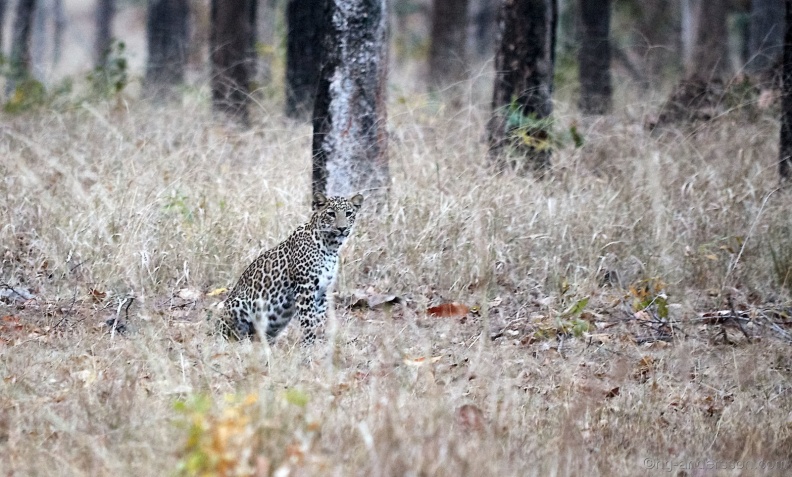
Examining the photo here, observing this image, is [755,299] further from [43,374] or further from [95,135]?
[95,135]

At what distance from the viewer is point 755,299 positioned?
26.1ft

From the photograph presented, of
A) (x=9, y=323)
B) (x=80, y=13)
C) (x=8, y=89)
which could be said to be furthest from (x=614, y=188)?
(x=80, y=13)

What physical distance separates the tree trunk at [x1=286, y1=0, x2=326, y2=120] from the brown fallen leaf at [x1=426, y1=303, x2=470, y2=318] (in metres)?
6.25

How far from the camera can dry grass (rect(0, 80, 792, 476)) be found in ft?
15.0

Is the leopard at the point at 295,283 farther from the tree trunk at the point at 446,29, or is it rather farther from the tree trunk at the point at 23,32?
the tree trunk at the point at 446,29

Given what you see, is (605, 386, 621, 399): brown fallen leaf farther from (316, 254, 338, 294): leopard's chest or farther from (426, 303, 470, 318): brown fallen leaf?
(316, 254, 338, 294): leopard's chest

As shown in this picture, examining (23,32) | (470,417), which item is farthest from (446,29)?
(470,417)

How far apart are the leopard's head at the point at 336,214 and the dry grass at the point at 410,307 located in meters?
0.67

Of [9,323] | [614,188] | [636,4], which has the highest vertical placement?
[636,4]

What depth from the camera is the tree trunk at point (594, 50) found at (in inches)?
655

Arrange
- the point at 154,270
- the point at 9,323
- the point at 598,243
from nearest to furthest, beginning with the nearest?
1. the point at 9,323
2. the point at 154,270
3. the point at 598,243

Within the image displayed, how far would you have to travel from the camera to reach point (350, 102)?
865cm

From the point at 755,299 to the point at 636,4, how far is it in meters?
17.1

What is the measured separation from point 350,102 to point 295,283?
2182mm
